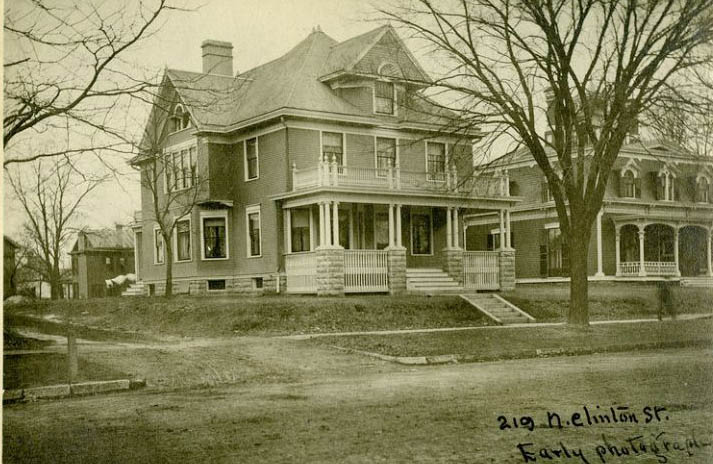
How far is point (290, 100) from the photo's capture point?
22.3 m

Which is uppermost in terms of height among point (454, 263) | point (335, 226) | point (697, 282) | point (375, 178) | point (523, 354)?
point (375, 178)

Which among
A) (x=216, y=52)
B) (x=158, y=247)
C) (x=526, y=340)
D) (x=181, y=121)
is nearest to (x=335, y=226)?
(x=181, y=121)

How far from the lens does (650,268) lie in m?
31.1

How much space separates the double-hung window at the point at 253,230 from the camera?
79.5ft

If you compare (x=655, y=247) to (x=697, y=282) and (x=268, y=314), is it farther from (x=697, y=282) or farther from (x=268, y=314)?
(x=268, y=314)

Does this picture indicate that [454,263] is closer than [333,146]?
No

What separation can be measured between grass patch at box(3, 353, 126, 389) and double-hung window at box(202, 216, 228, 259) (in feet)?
46.0

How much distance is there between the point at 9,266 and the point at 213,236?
18.7 meters

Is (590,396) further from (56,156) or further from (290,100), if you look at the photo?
(290,100)

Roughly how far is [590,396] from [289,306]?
10859 mm

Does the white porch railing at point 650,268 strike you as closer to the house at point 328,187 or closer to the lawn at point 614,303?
the lawn at point 614,303

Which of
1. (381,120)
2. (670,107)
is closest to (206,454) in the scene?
(670,107)

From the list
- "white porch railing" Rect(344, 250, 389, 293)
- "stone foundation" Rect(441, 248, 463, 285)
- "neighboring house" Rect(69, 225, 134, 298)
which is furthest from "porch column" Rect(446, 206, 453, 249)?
"neighboring house" Rect(69, 225, 134, 298)

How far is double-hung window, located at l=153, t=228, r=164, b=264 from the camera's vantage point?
2788 centimetres
